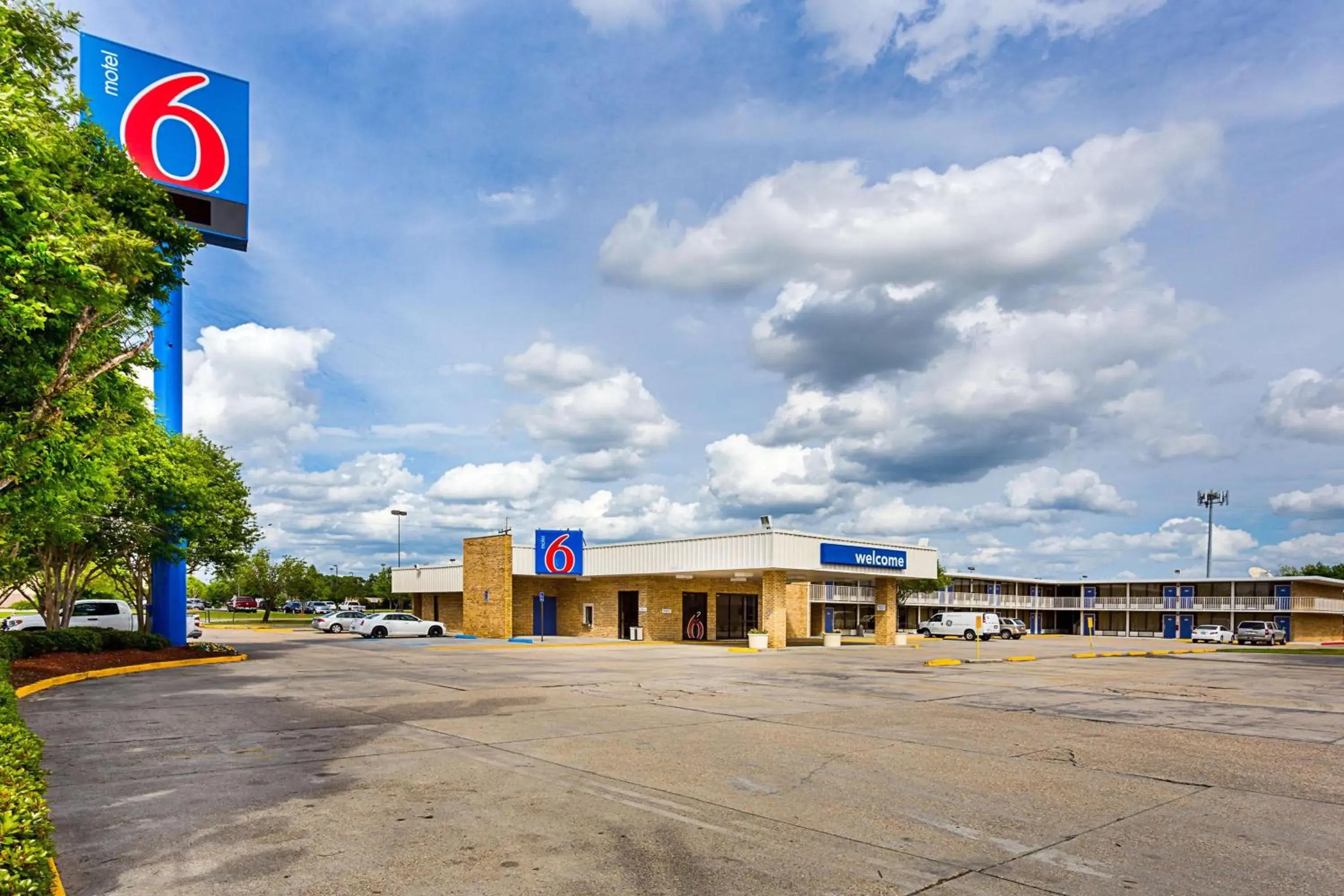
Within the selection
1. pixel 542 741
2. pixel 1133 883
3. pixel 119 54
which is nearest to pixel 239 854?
pixel 542 741

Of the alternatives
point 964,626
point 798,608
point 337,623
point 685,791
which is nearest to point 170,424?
point 337,623

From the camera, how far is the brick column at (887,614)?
43.2m

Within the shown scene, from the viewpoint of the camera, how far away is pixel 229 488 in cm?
3222

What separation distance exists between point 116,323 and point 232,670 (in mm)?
13684

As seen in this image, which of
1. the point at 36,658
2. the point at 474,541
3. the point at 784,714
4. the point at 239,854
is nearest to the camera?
the point at 239,854

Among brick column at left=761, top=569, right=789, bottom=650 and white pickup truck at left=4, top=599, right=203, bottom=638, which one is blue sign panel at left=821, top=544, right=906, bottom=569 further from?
white pickup truck at left=4, top=599, right=203, bottom=638

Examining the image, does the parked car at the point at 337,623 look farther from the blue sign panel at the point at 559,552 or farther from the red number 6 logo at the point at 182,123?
the red number 6 logo at the point at 182,123

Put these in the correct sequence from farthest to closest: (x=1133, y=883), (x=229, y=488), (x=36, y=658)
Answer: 1. (x=229, y=488)
2. (x=36, y=658)
3. (x=1133, y=883)

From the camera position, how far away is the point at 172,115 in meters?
29.7

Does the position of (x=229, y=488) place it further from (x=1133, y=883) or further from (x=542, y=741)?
(x=1133, y=883)

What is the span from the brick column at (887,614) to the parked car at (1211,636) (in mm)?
33335

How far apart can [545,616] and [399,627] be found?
805 cm

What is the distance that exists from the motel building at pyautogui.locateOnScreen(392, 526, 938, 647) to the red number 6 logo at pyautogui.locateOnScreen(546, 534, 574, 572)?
0.17 metres

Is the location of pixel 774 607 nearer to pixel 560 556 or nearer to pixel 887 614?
pixel 887 614
